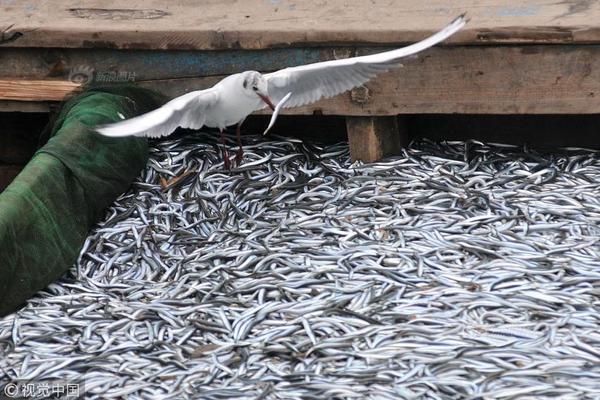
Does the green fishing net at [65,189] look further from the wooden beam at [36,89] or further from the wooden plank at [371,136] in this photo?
the wooden plank at [371,136]

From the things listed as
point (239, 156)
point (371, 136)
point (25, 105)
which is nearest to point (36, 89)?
point (25, 105)

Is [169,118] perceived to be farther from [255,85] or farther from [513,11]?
[513,11]

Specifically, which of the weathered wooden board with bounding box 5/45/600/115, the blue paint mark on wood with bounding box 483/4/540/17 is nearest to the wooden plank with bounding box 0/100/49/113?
the weathered wooden board with bounding box 5/45/600/115

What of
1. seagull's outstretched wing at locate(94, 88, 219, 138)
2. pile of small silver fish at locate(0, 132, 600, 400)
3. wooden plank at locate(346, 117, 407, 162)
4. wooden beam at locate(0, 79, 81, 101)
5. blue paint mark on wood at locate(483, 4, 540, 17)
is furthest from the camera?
wooden beam at locate(0, 79, 81, 101)

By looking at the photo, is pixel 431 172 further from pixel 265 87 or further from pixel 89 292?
pixel 89 292

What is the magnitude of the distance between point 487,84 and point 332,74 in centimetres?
67

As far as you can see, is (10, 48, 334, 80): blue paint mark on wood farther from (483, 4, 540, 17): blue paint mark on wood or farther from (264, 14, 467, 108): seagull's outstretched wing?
(483, 4, 540, 17): blue paint mark on wood

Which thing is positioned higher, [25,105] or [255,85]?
[255,85]

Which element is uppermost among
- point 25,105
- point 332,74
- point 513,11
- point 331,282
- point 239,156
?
point 513,11

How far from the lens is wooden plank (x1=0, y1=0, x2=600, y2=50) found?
5.02 metres

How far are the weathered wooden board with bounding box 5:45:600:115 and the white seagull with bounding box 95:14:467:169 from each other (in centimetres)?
18

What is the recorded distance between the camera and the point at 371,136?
17.5ft

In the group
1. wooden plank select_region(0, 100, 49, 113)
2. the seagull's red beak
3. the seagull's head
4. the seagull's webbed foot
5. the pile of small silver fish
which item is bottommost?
the pile of small silver fish

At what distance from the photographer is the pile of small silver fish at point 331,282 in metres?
3.87
